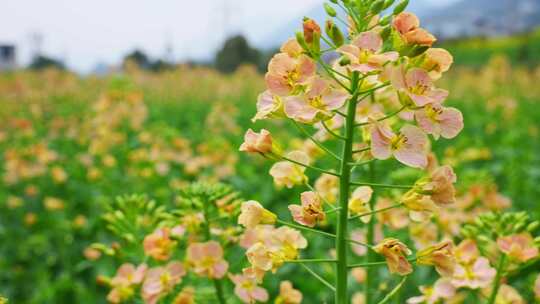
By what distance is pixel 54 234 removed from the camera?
439cm

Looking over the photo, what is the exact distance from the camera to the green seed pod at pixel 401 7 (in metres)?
1.17

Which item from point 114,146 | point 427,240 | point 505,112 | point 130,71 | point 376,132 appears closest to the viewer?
point 376,132

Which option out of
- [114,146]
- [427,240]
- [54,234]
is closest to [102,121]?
[114,146]

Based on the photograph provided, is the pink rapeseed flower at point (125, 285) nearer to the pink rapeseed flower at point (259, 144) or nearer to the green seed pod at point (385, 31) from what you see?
the pink rapeseed flower at point (259, 144)

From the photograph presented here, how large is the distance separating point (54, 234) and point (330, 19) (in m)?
3.75

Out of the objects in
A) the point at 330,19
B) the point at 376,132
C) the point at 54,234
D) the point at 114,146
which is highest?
the point at 330,19

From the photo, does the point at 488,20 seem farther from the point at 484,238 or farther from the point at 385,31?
the point at 385,31

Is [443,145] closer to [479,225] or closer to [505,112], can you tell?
[505,112]

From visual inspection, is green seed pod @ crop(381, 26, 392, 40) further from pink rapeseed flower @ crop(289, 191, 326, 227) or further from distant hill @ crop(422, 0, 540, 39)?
distant hill @ crop(422, 0, 540, 39)

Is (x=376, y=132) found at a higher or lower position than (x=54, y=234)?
higher

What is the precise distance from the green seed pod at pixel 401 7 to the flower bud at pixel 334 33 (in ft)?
0.40

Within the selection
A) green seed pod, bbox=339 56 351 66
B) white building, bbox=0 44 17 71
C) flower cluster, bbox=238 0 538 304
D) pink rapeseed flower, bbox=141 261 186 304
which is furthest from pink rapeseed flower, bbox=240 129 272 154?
white building, bbox=0 44 17 71

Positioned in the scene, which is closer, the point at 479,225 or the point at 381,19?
the point at 381,19

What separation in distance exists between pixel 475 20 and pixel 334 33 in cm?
4294
